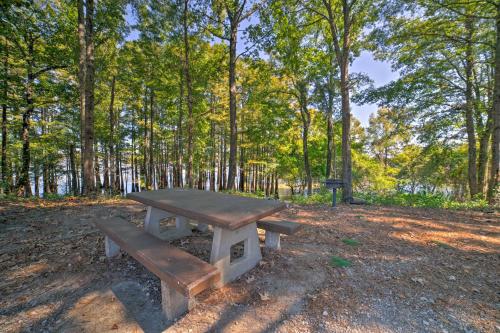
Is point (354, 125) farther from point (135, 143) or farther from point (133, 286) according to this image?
point (133, 286)

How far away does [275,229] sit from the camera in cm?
275

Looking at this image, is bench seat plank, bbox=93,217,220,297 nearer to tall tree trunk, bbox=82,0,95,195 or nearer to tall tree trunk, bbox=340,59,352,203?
tall tree trunk, bbox=82,0,95,195

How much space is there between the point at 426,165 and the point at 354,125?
16326 mm

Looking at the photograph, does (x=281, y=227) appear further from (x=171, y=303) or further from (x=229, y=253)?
(x=171, y=303)

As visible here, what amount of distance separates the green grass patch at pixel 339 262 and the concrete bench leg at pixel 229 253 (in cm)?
95

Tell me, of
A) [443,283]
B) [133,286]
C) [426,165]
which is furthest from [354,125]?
[133,286]

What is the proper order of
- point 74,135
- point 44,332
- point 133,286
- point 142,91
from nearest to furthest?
point 44,332, point 133,286, point 74,135, point 142,91

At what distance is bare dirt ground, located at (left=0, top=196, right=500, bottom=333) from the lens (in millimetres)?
1737

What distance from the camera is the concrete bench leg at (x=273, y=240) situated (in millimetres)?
2916

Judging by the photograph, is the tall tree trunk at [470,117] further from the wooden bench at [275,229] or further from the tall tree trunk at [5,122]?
the tall tree trunk at [5,122]

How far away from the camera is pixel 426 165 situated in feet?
30.5

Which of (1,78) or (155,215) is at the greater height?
(1,78)

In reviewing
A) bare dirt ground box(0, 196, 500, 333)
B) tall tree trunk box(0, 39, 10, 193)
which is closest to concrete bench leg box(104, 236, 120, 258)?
bare dirt ground box(0, 196, 500, 333)

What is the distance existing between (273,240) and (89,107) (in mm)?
6930
